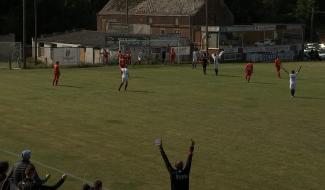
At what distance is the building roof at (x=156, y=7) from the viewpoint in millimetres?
93938

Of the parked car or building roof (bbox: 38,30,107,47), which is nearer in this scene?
building roof (bbox: 38,30,107,47)

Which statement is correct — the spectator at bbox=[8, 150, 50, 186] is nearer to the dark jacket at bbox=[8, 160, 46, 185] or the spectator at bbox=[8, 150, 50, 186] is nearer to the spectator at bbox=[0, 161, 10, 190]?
the dark jacket at bbox=[8, 160, 46, 185]

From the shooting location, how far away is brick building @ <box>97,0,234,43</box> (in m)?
92.1

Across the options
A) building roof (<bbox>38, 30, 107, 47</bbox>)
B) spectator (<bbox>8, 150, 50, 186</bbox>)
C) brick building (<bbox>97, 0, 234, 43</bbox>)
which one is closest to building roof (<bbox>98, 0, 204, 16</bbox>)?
brick building (<bbox>97, 0, 234, 43</bbox>)

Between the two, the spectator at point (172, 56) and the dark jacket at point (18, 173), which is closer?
the dark jacket at point (18, 173)

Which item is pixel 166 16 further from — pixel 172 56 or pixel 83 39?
pixel 172 56

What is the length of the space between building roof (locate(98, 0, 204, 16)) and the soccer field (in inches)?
1969

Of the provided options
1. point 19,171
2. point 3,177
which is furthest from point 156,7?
point 3,177

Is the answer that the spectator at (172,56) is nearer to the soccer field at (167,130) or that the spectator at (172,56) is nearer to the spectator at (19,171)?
the soccer field at (167,130)

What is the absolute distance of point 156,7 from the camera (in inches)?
3861

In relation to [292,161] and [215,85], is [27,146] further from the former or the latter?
[215,85]

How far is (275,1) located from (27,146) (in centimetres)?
9948

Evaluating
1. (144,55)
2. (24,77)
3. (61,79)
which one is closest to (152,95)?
(61,79)

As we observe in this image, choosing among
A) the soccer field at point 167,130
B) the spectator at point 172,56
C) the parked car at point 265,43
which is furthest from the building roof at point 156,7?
the soccer field at point 167,130
